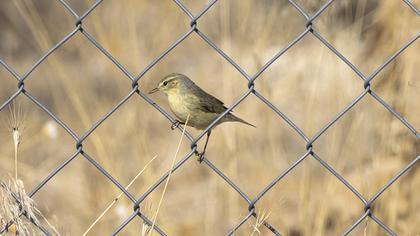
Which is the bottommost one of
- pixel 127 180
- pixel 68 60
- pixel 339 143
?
pixel 339 143

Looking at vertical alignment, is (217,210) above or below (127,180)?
below

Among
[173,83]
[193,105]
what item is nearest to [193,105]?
[193,105]

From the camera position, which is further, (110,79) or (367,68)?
(110,79)

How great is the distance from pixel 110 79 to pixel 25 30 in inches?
34.9

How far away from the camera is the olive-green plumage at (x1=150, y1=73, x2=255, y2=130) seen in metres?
3.70

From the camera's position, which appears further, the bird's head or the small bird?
the bird's head

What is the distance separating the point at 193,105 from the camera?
373 cm

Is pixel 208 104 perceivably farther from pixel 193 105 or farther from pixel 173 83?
pixel 173 83

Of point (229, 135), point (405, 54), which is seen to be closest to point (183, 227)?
point (229, 135)

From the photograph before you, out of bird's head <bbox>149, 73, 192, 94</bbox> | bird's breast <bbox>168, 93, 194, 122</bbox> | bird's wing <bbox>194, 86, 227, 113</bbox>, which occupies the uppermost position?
bird's head <bbox>149, 73, 192, 94</bbox>

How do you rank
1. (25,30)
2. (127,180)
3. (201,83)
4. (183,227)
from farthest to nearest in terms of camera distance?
(25,30)
(201,83)
(127,180)
(183,227)

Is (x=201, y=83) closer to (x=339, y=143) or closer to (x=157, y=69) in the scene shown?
(x=157, y=69)

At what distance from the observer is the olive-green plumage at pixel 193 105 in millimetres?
3701

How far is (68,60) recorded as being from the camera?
6781mm
